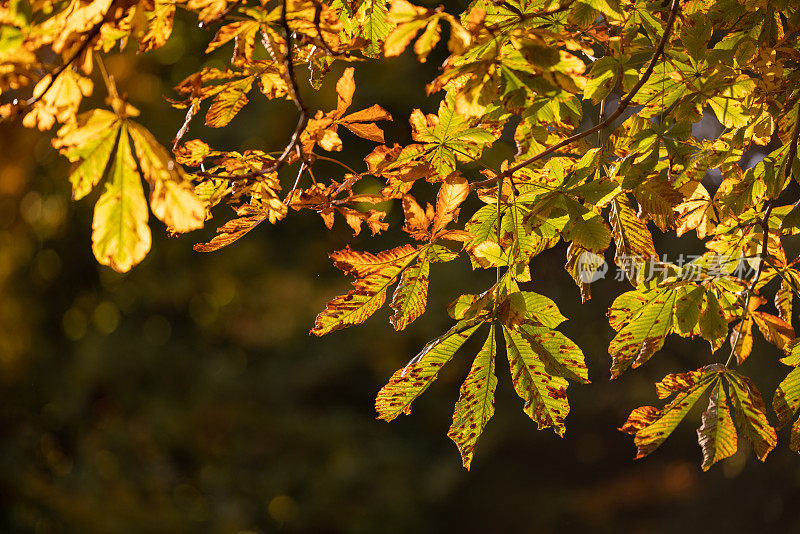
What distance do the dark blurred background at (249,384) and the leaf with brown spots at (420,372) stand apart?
2.73 m

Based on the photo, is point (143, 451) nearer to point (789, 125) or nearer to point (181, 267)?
point (181, 267)

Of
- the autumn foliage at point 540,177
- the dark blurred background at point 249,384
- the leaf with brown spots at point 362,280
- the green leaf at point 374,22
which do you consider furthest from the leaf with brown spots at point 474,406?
the dark blurred background at point 249,384

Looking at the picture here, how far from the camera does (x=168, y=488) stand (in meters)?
3.27

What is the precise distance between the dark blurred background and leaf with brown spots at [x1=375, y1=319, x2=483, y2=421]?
2.73 m

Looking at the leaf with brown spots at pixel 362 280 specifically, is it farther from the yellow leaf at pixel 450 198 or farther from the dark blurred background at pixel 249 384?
the dark blurred background at pixel 249 384

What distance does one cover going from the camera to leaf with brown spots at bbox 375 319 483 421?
0.62 m

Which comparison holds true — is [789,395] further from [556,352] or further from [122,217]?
[122,217]

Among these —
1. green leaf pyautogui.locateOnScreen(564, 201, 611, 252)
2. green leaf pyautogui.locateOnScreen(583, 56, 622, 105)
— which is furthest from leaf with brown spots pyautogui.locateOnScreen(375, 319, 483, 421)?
green leaf pyautogui.locateOnScreen(583, 56, 622, 105)

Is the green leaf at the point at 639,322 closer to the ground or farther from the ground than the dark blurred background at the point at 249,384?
farther from the ground

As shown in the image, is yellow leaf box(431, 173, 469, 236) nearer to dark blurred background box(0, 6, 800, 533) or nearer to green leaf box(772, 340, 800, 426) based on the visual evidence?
green leaf box(772, 340, 800, 426)

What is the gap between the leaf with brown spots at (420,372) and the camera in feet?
2.04

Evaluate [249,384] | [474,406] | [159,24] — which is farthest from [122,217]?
[249,384]

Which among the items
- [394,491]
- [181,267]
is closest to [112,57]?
[181,267]

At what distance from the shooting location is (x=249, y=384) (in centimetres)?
364
